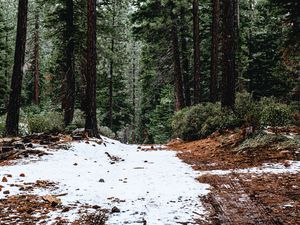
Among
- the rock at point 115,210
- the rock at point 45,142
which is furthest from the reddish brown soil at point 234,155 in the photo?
the rock at point 45,142

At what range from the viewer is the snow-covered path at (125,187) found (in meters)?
3.57

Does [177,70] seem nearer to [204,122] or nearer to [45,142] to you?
[204,122]

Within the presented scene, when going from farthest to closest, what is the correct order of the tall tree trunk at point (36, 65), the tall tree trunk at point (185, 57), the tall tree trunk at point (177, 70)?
1. the tall tree trunk at point (36, 65)
2. the tall tree trunk at point (185, 57)
3. the tall tree trunk at point (177, 70)

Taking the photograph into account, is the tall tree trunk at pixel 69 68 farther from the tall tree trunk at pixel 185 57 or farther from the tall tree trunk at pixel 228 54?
the tall tree trunk at pixel 228 54

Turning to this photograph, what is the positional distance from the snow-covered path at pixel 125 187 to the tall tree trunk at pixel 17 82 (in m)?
4.53

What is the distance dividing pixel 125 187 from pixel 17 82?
810 centimetres

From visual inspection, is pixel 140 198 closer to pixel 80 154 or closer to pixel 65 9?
pixel 80 154

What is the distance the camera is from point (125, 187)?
5.00 m

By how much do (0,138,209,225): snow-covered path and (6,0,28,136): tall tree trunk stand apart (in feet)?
14.9

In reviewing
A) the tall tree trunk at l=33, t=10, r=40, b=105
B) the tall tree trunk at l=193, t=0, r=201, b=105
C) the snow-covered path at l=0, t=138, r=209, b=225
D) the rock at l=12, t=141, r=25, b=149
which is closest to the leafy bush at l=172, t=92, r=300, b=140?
the tall tree trunk at l=193, t=0, r=201, b=105

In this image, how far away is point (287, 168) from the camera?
5867mm

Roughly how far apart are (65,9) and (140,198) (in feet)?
52.0

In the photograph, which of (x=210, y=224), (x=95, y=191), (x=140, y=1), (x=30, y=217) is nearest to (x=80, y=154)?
(x=95, y=191)

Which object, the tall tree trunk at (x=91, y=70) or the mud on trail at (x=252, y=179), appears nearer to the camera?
the mud on trail at (x=252, y=179)
